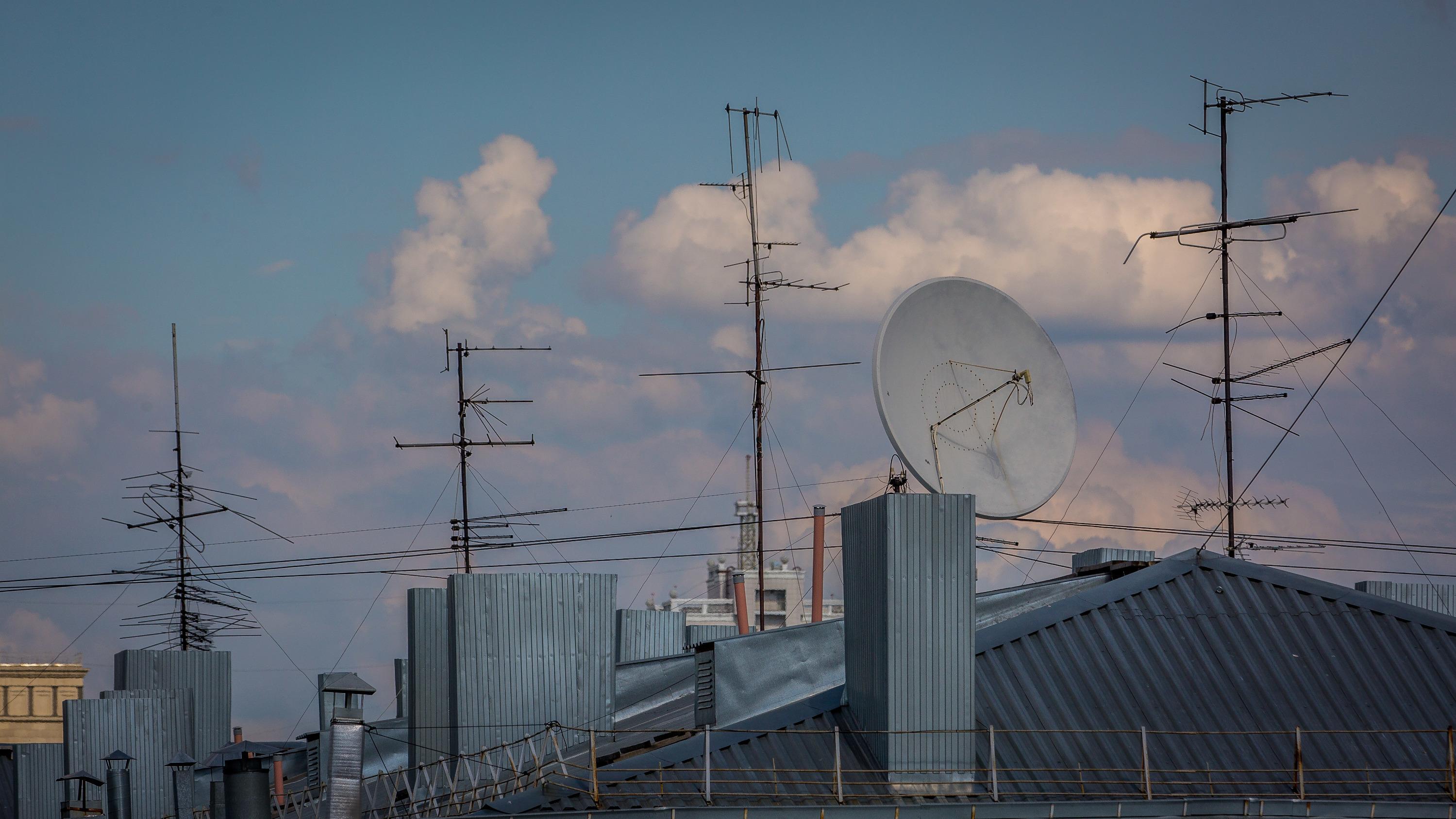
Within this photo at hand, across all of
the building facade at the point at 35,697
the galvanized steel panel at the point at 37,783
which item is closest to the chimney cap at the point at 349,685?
the galvanized steel panel at the point at 37,783

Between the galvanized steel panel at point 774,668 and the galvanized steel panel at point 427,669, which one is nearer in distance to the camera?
the galvanized steel panel at point 774,668

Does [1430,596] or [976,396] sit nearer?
[976,396]

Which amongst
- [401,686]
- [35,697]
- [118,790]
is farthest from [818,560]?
[35,697]

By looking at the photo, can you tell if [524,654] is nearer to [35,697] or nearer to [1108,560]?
[1108,560]

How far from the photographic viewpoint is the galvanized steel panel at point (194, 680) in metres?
45.3

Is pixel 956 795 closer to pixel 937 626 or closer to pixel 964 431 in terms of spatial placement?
pixel 937 626

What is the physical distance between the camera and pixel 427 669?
103 feet

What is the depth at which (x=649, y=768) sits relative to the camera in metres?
22.9

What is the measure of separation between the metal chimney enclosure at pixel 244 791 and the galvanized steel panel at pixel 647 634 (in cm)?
1680

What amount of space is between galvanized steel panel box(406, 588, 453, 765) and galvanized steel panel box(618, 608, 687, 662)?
427 inches

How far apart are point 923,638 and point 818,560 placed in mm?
26112

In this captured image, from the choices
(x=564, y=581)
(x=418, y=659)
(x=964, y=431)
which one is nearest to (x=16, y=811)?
(x=418, y=659)

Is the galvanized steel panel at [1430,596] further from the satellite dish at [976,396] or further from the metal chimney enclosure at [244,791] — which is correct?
the metal chimney enclosure at [244,791]

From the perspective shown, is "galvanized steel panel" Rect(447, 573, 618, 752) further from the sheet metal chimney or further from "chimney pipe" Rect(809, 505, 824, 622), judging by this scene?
"chimney pipe" Rect(809, 505, 824, 622)
